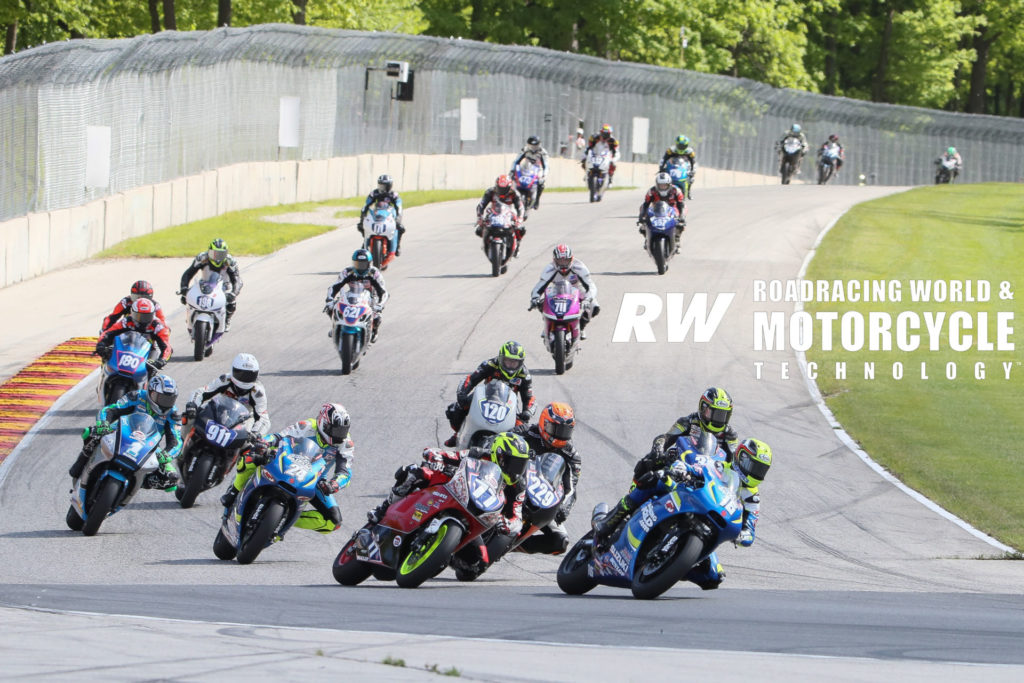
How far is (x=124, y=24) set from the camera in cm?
5678

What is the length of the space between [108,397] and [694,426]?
6853mm

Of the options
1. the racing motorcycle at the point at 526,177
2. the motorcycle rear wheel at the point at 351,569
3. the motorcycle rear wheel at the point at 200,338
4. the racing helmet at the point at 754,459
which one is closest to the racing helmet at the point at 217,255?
the motorcycle rear wheel at the point at 200,338

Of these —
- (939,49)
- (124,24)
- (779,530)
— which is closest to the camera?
(779,530)

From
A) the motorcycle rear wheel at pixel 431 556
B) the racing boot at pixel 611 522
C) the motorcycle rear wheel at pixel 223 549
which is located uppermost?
the racing boot at pixel 611 522

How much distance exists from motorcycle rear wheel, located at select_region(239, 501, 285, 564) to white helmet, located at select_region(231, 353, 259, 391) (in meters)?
2.68

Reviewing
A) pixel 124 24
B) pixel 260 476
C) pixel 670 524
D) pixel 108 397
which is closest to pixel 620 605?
pixel 670 524

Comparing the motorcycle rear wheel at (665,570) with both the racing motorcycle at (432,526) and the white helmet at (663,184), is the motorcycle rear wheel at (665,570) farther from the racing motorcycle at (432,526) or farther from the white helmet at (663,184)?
the white helmet at (663,184)

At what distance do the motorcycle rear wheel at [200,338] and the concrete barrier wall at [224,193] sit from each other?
6811mm

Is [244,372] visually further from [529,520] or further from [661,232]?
[661,232]

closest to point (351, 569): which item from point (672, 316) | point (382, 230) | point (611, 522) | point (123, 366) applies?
point (611, 522)

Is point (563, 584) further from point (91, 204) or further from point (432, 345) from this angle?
point (91, 204)

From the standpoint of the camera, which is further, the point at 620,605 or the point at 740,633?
the point at 620,605

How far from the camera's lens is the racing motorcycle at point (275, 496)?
11.8 m

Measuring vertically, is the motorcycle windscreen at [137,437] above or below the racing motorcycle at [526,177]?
below
